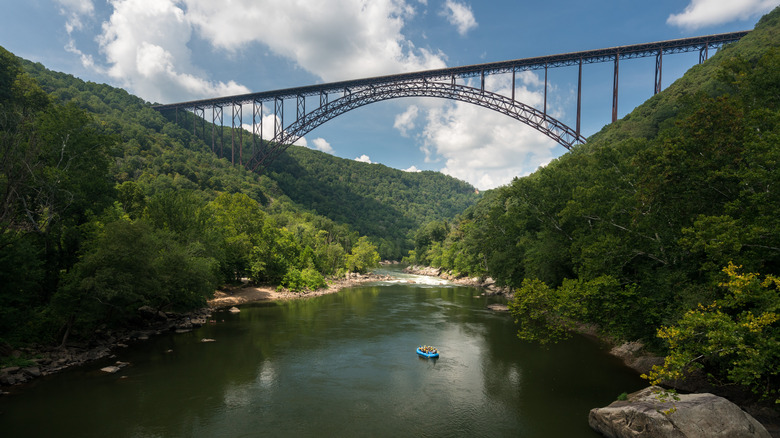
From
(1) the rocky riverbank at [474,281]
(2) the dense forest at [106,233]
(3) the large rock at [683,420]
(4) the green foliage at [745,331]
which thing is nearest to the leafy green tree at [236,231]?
(2) the dense forest at [106,233]

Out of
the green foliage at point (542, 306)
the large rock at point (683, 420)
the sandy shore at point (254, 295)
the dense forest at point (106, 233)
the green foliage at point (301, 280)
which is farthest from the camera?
the green foliage at point (301, 280)

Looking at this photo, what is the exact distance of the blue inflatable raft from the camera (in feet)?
60.2

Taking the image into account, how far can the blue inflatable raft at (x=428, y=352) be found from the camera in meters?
18.4

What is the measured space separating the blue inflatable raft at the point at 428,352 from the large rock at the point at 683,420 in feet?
28.5

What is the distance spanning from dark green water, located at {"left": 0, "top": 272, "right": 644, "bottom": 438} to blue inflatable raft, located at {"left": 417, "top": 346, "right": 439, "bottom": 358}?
0.38m

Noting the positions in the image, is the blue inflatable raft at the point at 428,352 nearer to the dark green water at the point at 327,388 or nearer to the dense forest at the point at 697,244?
the dark green water at the point at 327,388

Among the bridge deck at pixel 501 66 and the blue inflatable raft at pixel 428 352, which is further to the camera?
the bridge deck at pixel 501 66

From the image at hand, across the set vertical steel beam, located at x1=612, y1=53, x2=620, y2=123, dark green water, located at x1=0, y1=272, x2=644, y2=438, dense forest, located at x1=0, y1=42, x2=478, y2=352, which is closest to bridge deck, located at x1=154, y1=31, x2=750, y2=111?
vertical steel beam, located at x1=612, y1=53, x2=620, y2=123

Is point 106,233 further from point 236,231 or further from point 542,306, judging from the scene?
point 236,231

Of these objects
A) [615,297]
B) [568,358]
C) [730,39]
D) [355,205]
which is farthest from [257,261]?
[355,205]

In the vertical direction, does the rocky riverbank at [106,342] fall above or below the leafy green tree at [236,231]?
below

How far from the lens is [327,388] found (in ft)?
47.7

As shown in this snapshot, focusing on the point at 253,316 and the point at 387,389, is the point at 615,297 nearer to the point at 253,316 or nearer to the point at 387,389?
the point at 387,389

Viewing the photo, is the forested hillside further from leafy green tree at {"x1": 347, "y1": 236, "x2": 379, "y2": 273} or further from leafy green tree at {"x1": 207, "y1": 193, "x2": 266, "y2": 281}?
leafy green tree at {"x1": 207, "y1": 193, "x2": 266, "y2": 281}
